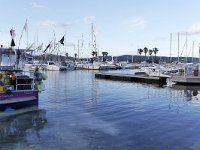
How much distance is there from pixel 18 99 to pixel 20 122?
142 inches

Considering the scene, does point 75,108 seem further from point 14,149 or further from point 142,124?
point 14,149

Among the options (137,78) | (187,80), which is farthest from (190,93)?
(137,78)

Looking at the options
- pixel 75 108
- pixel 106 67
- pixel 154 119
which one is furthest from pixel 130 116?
pixel 106 67

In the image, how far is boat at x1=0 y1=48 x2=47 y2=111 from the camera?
73.3 feet

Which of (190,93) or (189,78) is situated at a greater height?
(189,78)

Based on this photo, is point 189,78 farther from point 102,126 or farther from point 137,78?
point 102,126

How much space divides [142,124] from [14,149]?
8.36 metres

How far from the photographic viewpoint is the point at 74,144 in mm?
14852

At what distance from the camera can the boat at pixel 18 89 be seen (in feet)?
73.3

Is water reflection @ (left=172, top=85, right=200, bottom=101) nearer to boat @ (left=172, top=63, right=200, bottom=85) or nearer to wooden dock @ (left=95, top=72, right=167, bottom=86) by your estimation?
boat @ (left=172, top=63, right=200, bottom=85)

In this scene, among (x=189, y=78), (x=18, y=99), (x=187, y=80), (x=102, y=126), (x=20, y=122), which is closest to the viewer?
(x=102, y=126)

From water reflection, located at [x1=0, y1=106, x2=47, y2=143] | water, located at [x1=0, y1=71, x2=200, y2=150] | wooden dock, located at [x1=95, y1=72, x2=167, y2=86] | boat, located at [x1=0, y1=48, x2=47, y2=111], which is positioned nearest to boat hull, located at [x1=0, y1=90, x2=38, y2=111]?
boat, located at [x1=0, y1=48, x2=47, y2=111]

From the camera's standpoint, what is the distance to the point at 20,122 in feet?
65.8

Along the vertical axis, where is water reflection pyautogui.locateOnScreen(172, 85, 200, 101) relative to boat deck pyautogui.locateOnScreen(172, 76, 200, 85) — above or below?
below
